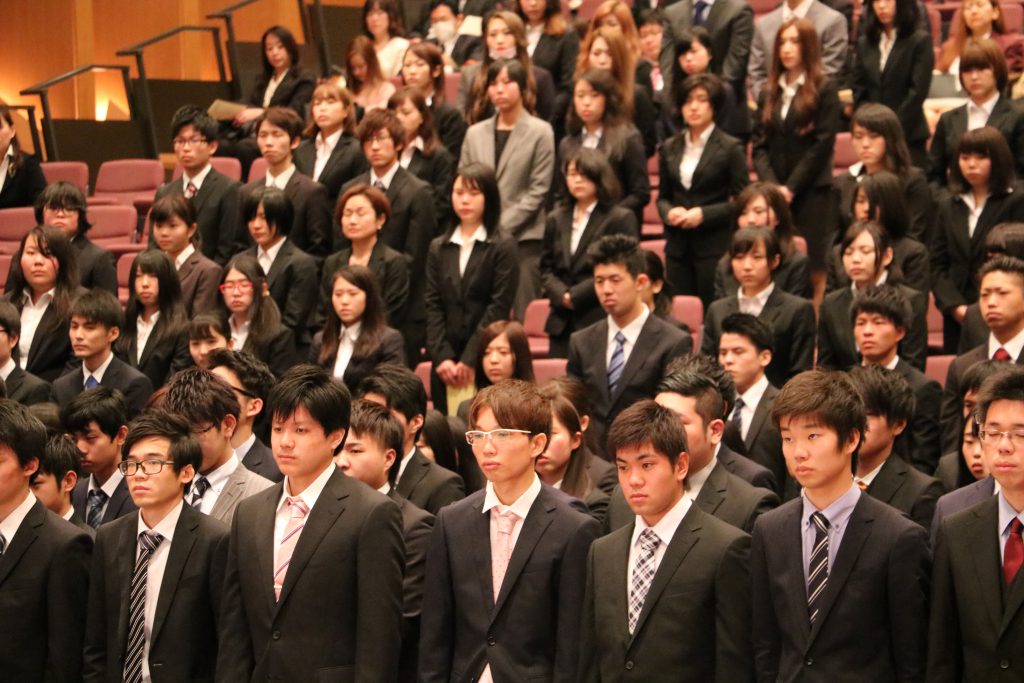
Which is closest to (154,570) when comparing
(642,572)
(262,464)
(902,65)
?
(262,464)

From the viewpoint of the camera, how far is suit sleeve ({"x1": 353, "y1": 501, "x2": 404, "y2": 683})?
3852mm

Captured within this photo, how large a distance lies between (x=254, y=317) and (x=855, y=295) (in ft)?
8.08

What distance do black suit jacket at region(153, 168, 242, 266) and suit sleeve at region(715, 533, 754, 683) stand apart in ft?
14.0

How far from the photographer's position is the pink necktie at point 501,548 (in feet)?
12.8

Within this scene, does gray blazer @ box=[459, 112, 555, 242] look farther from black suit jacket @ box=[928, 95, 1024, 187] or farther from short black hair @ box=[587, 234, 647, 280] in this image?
black suit jacket @ box=[928, 95, 1024, 187]

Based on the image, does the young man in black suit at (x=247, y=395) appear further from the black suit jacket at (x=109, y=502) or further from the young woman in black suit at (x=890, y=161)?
the young woman in black suit at (x=890, y=161)

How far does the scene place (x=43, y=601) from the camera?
4199 millimetres

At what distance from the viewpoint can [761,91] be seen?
313 inches

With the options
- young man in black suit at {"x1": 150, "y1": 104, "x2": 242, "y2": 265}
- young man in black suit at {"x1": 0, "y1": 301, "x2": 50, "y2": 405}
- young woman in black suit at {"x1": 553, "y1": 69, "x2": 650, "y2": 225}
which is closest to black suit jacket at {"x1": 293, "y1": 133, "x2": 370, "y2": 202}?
young man in black suit at {"x1": 150, "y1": 104, "x2": 242, "y2": 265}

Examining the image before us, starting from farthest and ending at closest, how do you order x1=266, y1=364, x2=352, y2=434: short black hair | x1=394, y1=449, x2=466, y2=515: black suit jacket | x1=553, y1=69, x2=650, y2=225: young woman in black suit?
x1=553, y1=69, x2=650, y2=225: young woman in black suit
x1=394, y1=449, x2=466, y2=515: black suit jacket
x1=266, y1=364, x2=352, y2=434: short black hair

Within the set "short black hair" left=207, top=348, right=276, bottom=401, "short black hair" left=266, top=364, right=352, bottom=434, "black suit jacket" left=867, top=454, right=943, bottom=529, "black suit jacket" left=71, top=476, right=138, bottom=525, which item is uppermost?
"short black hair" left=266, top=364, right=352, bottom=434

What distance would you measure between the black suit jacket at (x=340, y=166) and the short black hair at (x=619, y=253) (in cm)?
233

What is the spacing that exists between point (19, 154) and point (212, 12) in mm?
3546

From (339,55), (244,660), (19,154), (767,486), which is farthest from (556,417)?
(339,55)
